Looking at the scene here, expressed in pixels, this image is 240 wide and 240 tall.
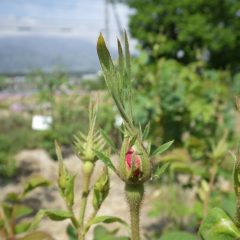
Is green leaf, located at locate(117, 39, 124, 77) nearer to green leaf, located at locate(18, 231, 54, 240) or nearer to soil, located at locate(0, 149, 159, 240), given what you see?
green leaf, located at locate(18, 231, 54, 240)

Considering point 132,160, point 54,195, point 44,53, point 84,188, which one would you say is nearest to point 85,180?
point 84,188

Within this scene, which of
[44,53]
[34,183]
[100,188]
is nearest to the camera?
[100,188]

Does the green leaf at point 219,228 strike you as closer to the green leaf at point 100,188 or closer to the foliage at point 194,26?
the green leaf at point 100,188

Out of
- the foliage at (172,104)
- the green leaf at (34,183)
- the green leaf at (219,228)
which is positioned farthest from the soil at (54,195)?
the green leaf at (219,228)

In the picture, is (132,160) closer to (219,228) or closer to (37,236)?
(219,228)

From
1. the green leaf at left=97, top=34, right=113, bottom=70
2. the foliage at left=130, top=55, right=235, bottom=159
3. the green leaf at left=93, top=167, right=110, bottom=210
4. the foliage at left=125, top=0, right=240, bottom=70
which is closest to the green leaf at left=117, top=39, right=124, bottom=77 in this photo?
the green leaf at left=97, top=34, right=113, bottom=70
